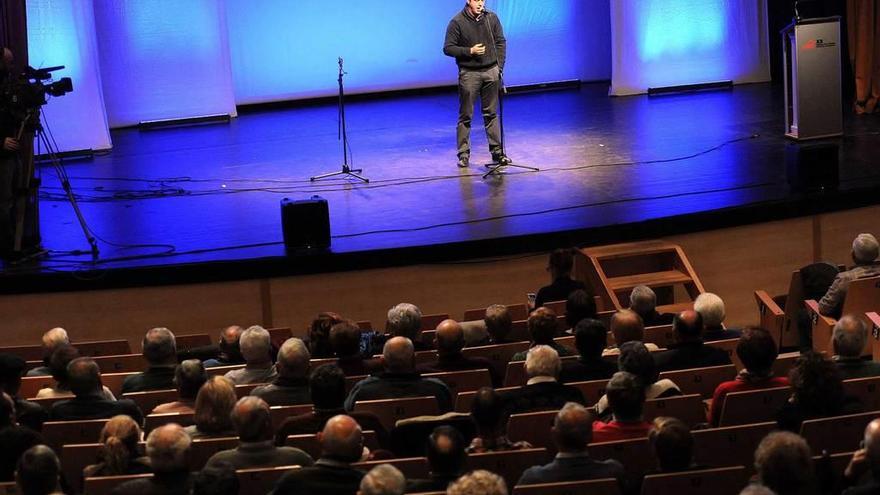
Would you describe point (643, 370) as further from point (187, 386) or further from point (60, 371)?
point (60, 371)

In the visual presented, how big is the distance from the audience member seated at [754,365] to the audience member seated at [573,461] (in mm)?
1070

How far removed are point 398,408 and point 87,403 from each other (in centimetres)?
139

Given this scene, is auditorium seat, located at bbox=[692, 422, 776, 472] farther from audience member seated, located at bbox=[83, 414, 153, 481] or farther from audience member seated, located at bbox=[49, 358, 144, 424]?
audience member seated, located at bbox=[49, 358, 144, 424]

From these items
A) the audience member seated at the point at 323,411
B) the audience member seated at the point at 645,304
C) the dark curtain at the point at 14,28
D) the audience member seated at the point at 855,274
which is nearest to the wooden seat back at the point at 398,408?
the audience member seated at the point at 323,411

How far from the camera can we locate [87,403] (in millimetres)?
5473

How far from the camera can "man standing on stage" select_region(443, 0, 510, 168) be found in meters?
10.2

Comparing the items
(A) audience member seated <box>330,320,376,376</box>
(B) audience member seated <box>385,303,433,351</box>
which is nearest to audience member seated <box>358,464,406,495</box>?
(A) audience member seated <box>330,320,376,376</box>

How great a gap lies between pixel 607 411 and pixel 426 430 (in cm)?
75

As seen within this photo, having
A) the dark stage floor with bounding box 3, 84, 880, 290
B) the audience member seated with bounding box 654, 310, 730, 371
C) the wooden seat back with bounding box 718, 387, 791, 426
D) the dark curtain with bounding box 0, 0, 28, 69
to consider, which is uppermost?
the dark curtain with bounding box 0, 0, 28, 69

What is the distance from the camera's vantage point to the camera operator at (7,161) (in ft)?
27.3

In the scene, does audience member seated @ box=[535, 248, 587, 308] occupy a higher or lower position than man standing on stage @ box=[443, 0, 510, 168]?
lower

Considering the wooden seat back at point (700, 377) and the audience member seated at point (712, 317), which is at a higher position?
the audience member seated at point (712, 317)

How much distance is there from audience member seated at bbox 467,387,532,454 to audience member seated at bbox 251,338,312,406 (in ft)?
3.50

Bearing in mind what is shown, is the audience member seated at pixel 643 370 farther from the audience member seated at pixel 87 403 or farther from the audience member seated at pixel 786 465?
the audience member seated at pixel 87 403
